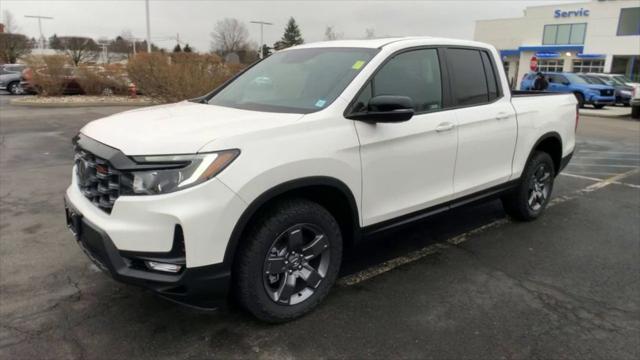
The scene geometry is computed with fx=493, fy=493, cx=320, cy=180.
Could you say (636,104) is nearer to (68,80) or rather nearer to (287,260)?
(287,260)

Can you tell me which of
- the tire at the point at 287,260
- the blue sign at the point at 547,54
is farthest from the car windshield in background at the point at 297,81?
the blue sign at the point at 547,54

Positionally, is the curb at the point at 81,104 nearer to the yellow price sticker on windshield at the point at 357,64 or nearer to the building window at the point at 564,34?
the yellow price sticker on windshield at the point at 357,64

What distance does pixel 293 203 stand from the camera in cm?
313

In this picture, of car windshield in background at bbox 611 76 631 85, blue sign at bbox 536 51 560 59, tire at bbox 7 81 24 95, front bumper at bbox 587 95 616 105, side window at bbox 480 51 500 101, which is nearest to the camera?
side window at bbox 480 51 500 101

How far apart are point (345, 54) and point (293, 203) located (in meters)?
1.39

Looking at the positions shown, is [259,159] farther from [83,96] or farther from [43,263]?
[83,96]

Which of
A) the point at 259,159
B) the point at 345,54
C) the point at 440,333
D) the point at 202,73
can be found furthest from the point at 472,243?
the point at 202,73

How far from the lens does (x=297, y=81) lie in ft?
12.5

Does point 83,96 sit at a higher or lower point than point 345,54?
lower

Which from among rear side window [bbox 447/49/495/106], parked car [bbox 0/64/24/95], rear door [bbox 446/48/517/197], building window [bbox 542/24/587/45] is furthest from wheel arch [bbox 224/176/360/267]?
building window [bbox 542/24/587/45]

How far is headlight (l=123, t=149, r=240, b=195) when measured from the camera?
2.66 meters

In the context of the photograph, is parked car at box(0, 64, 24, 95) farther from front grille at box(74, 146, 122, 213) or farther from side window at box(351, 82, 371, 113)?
side window at box(351, 82, 371, 113)

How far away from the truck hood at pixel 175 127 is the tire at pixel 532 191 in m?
3.06

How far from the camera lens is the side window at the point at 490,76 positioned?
15.4 ft
